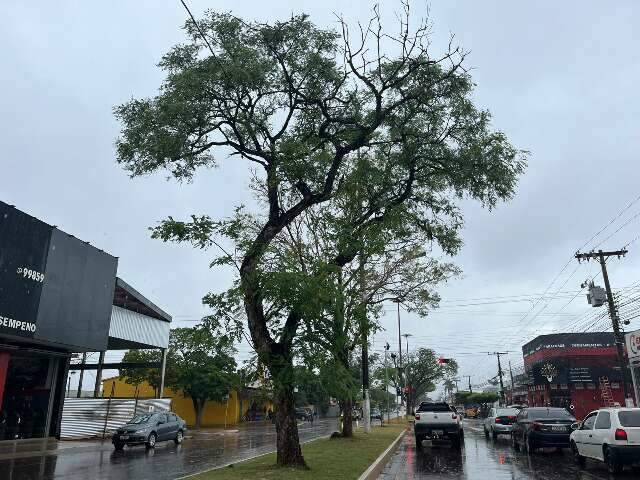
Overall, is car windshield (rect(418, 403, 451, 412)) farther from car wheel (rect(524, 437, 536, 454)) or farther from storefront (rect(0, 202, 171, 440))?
storefront (rect(0, 202, 171, 440))

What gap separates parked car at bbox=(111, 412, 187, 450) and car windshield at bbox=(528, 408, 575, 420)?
15995mm

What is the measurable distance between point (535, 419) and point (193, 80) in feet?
51.5

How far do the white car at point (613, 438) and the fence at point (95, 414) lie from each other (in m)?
Answer: 23.1

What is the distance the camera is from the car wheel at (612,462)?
40.4ft

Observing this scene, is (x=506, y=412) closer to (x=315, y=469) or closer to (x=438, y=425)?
(x=438, y=425)

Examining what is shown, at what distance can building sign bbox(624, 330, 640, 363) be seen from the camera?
95.8 feet

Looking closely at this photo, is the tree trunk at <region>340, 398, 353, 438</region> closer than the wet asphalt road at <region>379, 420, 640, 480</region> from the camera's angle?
No

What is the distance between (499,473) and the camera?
13.1 meters

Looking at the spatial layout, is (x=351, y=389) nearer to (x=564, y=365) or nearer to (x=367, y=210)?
(x=367, y=210)

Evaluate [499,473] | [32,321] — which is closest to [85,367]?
[32,321]

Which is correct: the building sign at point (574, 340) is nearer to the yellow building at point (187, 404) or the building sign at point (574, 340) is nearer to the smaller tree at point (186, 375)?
the yellow building at point (187, 404)

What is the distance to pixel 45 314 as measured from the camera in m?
20.7

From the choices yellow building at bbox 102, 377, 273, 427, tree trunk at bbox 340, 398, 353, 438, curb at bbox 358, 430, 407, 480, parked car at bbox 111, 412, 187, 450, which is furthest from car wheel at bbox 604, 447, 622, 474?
yellow building at bbox 102, 377, 273, 427

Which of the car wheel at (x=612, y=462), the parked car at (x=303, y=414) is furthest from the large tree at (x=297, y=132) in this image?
the parked car at (x=303, y=414)
